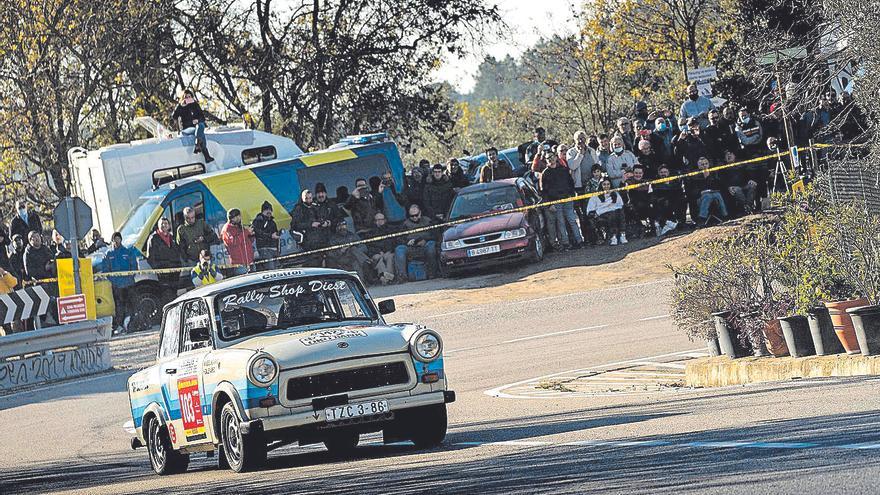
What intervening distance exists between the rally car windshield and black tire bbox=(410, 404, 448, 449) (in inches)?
46.5

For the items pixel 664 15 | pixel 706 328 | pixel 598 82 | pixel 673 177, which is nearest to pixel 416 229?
pixel 673 177

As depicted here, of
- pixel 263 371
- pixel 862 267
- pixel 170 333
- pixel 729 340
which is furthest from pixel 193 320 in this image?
pixel 862 267

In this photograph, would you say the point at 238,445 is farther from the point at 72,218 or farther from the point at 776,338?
the point at 72,218

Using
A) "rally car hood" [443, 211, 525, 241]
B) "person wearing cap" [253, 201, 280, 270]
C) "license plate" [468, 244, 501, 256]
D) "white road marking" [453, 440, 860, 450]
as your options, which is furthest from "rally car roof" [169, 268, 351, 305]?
"person wearing cap" [253, 201, 280, 270]

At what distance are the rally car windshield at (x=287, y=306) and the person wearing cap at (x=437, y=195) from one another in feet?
57.5

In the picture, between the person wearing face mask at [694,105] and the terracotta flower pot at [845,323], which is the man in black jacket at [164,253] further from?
the terracotta flower pot at [845,323]

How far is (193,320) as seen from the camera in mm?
12602

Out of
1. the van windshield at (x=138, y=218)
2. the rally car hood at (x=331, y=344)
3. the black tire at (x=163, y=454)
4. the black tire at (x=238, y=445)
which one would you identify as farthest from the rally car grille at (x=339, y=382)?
the van windshield at (x=138, y=218)

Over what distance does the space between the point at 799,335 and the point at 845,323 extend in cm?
73

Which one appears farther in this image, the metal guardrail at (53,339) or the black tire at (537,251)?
the black tire at (537,251)

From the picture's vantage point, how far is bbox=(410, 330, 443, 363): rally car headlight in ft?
37.4

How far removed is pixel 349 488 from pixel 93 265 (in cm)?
1957

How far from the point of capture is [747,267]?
15305 millimetres

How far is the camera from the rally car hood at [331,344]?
11.2m
